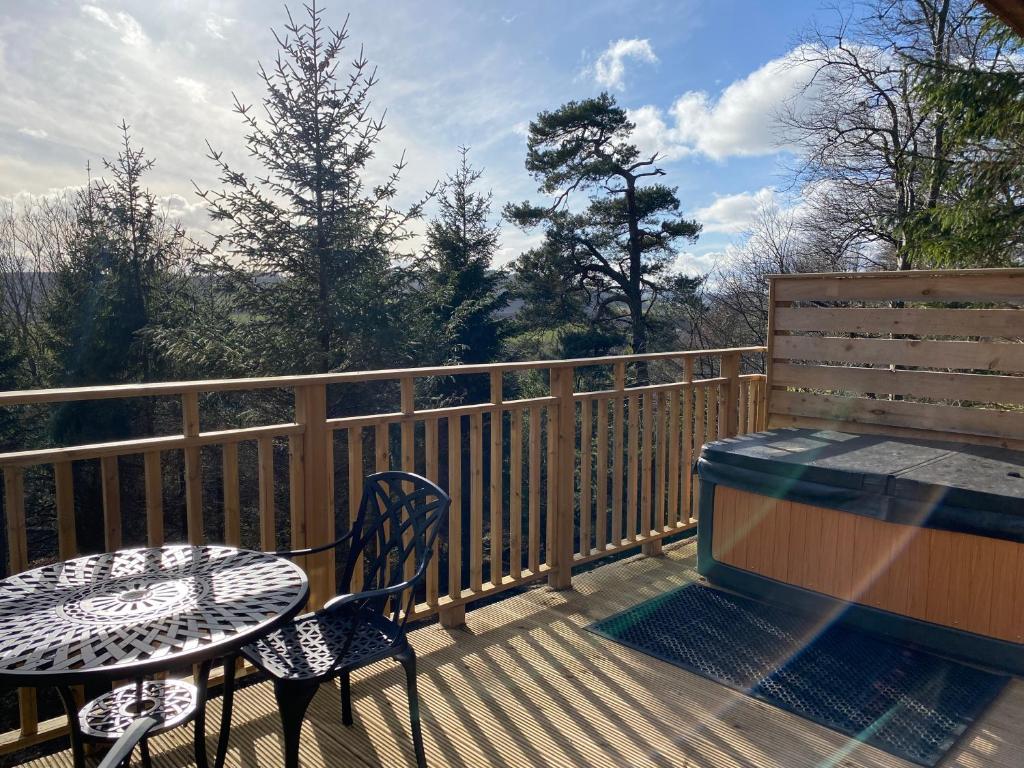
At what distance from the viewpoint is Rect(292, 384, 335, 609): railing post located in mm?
2398

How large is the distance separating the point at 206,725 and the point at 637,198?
1492cm

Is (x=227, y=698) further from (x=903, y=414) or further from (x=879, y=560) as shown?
(x=903, y=414)

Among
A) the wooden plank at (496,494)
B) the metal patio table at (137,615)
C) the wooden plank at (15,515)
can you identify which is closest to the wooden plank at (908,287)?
the wooden plank at (496,494)

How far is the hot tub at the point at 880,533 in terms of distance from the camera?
2.46 meters

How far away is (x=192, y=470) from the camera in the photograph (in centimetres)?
212

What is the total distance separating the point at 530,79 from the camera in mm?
8367

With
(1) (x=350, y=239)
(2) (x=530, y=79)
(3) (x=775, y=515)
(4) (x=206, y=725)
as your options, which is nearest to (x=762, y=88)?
(2) (x=530, y=79)

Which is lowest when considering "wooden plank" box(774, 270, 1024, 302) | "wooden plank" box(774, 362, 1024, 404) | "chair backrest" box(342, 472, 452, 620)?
"chair backrest" box(342, 472, 452, 620)

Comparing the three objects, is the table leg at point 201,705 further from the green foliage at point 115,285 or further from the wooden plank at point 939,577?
the green foliage at point 115,285

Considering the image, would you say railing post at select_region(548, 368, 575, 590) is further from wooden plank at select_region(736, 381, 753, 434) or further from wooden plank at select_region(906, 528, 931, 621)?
wooden plank at select_region(736, 381, 753, 434)

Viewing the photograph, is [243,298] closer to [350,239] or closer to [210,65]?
[350,239]

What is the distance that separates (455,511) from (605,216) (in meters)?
13.7

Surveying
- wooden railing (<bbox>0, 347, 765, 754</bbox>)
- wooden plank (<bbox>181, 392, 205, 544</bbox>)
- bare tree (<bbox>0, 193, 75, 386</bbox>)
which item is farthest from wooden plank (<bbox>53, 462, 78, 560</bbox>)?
bare tree (<bbox>0, 193, 75, 386</bbox>)

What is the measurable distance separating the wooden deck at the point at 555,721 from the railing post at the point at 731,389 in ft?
6.49
